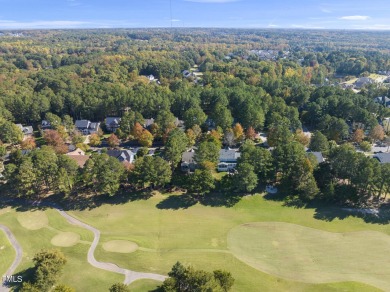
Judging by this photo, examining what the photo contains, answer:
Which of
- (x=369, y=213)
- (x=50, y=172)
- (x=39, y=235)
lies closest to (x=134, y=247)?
(x=39, y=235)

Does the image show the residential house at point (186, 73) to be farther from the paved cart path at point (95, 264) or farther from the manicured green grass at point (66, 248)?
the paved cart path at point (95, 264)

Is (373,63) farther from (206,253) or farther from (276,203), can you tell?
(206,253)

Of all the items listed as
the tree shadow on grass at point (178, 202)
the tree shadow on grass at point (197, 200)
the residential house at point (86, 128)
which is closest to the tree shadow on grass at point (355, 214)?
the tree shadow on grass at point (197, 200)

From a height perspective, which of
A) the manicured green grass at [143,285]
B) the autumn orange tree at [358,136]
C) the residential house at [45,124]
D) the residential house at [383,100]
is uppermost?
the residential house at [383,100]

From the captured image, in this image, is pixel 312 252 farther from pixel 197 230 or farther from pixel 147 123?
pixel 147 123

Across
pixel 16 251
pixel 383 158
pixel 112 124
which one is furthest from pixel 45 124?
pixel 383 158

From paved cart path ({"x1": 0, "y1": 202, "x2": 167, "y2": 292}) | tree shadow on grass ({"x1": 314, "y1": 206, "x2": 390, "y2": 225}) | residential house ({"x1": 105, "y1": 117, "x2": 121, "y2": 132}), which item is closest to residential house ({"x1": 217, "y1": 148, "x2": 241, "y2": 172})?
tree shadow on grass ({"x1": 314, "y1": 206, "x2": 390, "y2": 225})
